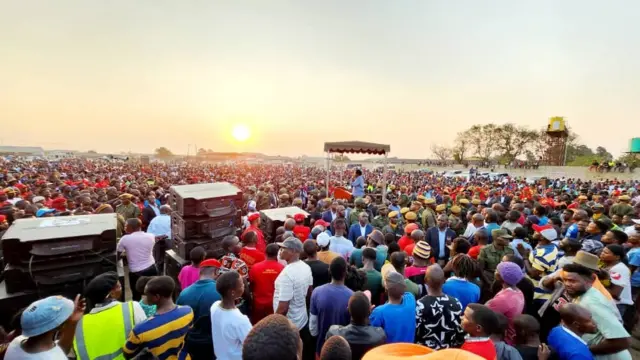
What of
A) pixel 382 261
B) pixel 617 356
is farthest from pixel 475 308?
pixel 382 261

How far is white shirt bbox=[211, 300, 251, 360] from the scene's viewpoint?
254 cm

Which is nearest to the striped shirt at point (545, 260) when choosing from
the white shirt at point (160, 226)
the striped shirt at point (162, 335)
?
the striped shirt at point (162, 335)

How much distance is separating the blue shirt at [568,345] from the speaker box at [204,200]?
4.50 m

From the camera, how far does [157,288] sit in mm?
2496

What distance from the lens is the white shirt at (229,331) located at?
8.34 feet

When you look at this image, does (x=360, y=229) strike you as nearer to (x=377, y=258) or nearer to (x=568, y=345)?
(x=377, y=258)

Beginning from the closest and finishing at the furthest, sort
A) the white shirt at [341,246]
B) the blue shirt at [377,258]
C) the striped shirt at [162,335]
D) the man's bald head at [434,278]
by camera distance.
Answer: the striped shirt at [162,335]
the man's bald head at [434,278]
the blue shirt at [377,258]
the white shirt at [341,246]

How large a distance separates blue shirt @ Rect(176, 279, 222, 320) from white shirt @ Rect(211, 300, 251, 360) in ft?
1.38

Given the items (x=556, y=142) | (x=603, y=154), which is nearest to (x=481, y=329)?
(x=556, y=142)

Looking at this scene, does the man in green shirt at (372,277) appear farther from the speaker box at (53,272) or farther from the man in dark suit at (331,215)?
the man in dark suit at (331,215)

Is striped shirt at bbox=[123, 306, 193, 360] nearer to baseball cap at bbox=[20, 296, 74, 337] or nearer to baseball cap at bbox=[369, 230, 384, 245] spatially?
baseball cap at bbox=[20, 296, 74, 337]

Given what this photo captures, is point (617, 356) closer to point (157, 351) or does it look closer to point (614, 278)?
point (614, 278)

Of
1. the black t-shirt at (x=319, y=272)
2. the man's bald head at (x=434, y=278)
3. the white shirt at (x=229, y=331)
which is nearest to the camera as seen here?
the white shirt at (x=229, y=331)

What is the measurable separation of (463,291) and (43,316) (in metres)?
3.69
